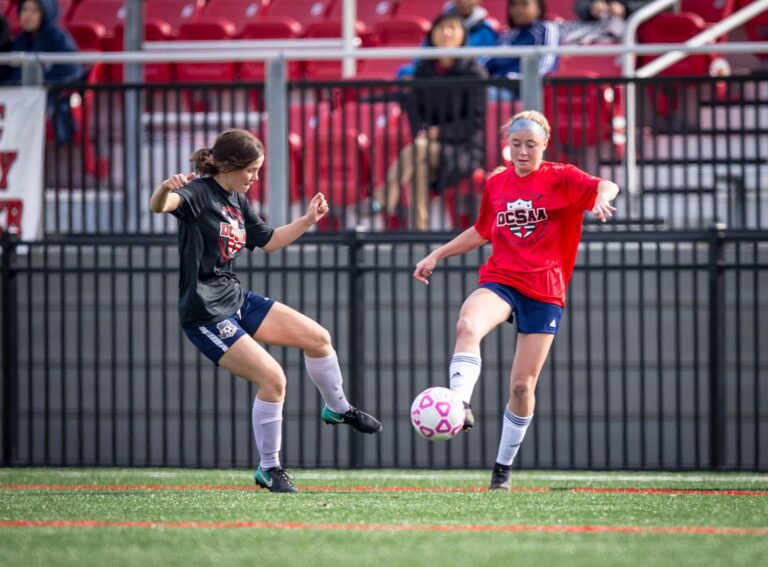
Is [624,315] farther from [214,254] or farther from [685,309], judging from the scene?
[214,254]

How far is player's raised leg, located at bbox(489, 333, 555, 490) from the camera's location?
786cm

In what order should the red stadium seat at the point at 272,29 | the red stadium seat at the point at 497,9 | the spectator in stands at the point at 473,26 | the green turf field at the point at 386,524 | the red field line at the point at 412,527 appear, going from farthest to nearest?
the red stadium seat at the point at 497,9 → the red stadium seat at the point at 272,29 → the spectator in stands at the point at 473,26 → the red field line at the point at 412,527 → the green turf field at the point at 386,524

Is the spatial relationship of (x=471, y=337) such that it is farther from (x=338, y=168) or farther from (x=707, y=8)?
(x=707, y=8)

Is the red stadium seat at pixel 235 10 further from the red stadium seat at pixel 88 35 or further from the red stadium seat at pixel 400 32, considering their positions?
the red stadium seat at pixel 400 32

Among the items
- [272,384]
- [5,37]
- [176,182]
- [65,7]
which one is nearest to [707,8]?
[5,37]

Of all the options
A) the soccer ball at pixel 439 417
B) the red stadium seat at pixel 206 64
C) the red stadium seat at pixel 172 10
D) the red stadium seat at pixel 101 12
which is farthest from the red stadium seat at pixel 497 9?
the soccer ball at pixel 439 417

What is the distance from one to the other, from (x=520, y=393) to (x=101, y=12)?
1138cm

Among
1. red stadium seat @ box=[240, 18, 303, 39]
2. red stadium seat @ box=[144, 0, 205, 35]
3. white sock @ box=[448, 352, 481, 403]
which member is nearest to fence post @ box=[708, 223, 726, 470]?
white sock @ box=[448, 352, 481, 403]

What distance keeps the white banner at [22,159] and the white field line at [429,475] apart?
216 centimetres

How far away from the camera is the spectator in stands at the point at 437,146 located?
11328mm

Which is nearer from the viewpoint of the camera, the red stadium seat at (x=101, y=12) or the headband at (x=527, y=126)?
the headband at (x=527, y=126)

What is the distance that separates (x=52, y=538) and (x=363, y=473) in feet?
15.2

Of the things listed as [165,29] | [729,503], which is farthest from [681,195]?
[165,29]

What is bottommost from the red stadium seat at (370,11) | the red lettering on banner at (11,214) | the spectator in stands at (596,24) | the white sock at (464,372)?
the white sock at (464,372)
